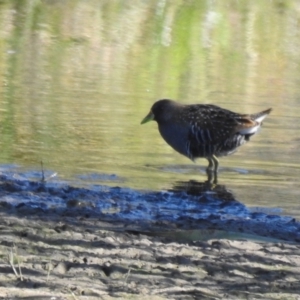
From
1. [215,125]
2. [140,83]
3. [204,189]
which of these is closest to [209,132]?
[215,125]

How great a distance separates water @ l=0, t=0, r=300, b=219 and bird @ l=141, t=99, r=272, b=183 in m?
0.16

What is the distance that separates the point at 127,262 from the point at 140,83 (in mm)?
9191

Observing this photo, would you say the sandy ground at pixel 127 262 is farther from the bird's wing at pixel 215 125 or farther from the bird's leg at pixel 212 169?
the bird's wing at pixel 215 125

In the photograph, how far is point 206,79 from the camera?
49.6ft

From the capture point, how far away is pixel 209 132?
9.09 m

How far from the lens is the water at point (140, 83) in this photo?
28.6 ft

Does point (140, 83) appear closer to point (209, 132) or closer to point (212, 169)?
point (209, 132)

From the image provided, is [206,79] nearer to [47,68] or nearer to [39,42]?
[47,68]

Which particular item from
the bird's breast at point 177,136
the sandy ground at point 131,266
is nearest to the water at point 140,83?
the bird's breast at point 177,136

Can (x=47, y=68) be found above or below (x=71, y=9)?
above

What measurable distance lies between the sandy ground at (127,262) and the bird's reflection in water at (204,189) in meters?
1.40

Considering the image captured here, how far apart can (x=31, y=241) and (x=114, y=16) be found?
19.2m

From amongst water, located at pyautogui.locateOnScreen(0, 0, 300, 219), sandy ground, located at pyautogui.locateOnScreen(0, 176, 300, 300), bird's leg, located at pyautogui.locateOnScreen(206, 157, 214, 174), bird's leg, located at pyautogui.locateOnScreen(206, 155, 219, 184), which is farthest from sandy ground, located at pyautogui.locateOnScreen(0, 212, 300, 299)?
bird's leg, located at pyautogui.locateOnScreen(206, 157, 214, 174)

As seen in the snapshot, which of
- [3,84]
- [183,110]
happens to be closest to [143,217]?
[183,110]
